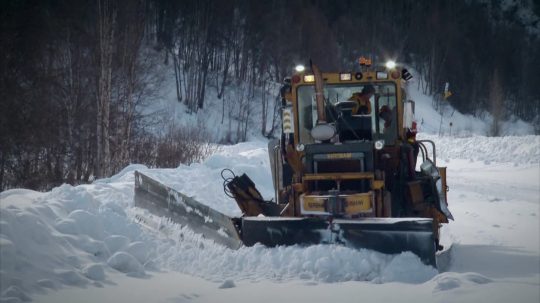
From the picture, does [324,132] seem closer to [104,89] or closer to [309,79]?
[309,79]

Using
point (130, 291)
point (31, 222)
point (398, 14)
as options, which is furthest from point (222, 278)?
point (398, 14)

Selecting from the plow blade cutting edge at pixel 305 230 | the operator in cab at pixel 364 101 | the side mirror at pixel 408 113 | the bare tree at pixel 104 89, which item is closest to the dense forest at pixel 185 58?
the bare tree at pixel 104 89

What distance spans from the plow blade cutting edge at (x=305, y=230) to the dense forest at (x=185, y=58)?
233 inches

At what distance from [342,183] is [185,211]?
1958 mm

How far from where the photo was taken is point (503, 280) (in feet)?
16.9

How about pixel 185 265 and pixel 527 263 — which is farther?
pixel 527 263

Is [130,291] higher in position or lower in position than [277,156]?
lower

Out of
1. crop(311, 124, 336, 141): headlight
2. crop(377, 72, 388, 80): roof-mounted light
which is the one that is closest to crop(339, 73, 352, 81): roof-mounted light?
crop(377, 72, 388, 80): roof-mounted light

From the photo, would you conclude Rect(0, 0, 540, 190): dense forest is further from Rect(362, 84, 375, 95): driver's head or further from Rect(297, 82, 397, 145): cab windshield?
Rect(362, 84, 375, 95): driver's head

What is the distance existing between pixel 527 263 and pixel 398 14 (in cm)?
4814

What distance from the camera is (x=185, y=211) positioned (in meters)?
6.63

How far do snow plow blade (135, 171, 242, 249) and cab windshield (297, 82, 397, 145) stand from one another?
173 cm

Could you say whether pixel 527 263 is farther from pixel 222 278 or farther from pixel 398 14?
pixel 398 14

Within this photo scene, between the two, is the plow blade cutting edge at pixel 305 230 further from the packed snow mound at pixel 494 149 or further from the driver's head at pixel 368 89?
the packed snow mound at pixel 494 149
